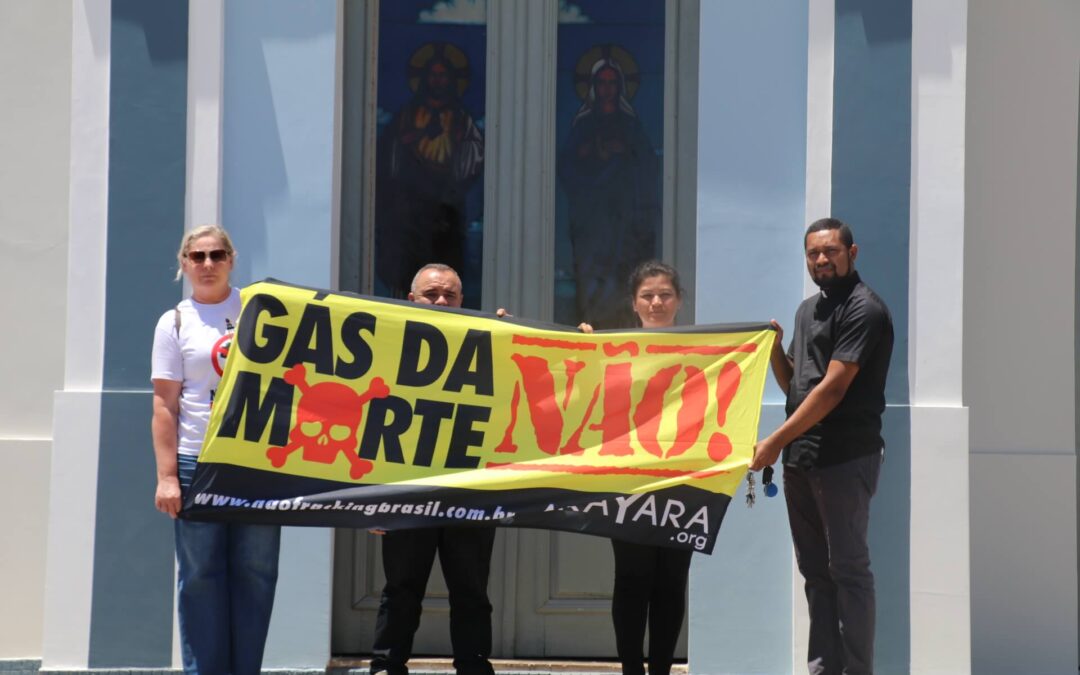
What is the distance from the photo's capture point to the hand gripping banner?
5676 millimetres

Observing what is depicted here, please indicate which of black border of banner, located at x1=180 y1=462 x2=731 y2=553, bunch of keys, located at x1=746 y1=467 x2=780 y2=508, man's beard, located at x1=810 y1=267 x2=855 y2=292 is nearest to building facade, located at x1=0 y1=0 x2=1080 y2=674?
bunch of keys, located at x1=746 y1=467 x2=780 y2=508

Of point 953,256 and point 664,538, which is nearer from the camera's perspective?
point 664,538

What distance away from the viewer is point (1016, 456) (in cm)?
723

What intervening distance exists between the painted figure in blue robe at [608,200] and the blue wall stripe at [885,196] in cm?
103

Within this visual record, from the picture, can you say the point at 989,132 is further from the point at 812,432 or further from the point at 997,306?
the point at 812,432

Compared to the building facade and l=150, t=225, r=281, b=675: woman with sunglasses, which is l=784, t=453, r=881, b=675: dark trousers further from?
l=150, t=225, r=281, b=675: woman with sunglasses

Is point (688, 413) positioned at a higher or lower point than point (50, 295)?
lower

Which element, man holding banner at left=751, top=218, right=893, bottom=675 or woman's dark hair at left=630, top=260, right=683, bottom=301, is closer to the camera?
man holding banner at left=751, top=218, right=893, bottom=675

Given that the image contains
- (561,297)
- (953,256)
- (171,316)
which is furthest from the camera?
(561,297)

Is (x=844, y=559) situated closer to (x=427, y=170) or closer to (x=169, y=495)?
(x=169, y=495)

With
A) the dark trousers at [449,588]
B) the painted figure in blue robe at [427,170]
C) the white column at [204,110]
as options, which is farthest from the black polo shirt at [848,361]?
the white column at [204,110]

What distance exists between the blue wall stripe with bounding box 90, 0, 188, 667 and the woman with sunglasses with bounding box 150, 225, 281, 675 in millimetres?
1095

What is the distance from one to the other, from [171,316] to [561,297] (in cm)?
225

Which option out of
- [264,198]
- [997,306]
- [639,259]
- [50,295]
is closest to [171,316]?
[264,198]
